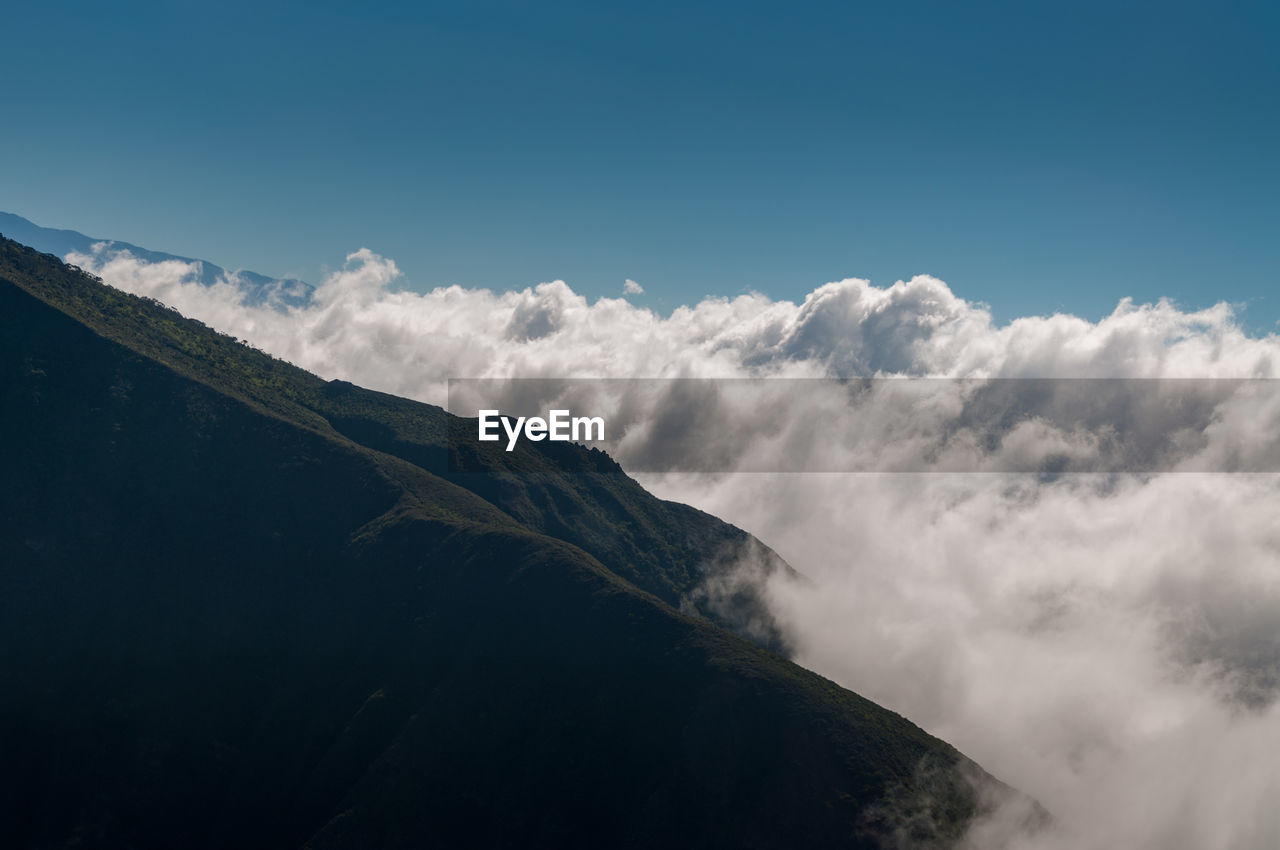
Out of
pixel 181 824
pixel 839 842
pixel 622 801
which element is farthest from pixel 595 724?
pixel 181 824

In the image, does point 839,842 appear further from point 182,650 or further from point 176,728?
point 182,650

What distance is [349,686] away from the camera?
14975 cm

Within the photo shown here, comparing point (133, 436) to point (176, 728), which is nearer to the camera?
point (176, 728)

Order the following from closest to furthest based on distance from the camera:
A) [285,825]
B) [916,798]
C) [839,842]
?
[839,842]
[916,798]
[285,825]

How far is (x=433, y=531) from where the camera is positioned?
176625 millimetres

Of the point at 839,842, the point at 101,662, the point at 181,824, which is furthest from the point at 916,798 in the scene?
the point at 101,662

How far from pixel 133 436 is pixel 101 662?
6085cm

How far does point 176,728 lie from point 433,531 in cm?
6181

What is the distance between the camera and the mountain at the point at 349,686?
12588 cm

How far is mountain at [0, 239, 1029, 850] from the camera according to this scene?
413 ft

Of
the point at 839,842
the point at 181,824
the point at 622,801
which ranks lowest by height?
the point at 181,824

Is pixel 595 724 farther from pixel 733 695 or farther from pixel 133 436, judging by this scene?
pixel 133 436

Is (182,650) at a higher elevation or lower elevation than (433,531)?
lower

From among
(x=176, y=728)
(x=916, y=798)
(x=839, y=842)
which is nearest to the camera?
(x=839, y=842)
